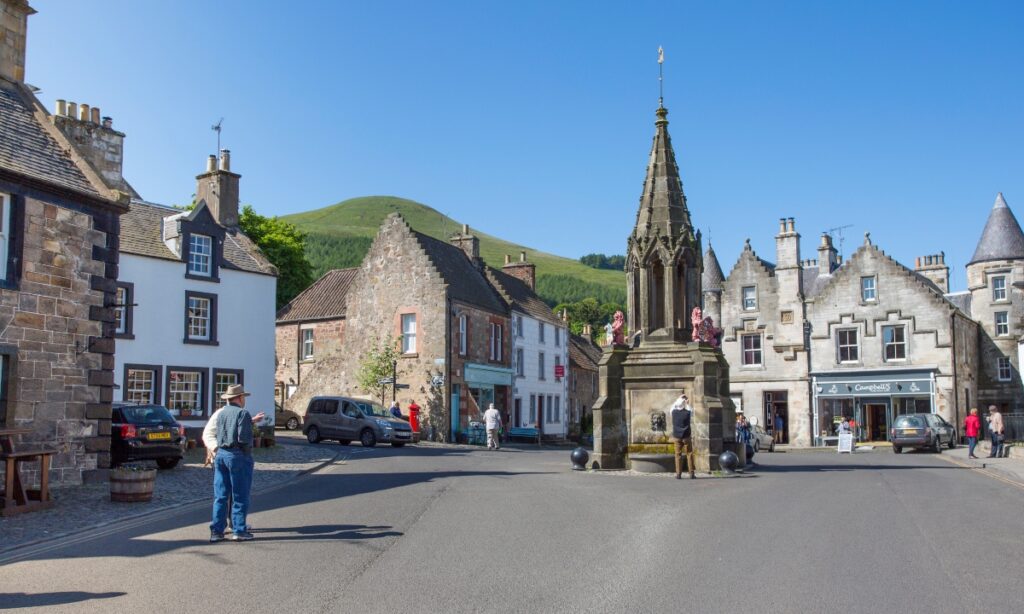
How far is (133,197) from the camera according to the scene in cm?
3183

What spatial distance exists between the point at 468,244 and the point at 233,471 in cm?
3759

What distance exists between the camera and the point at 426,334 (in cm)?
3931

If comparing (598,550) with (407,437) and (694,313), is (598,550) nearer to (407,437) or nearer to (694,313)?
(694,313)

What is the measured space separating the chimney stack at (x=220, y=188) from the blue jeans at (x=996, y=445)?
88.6ft

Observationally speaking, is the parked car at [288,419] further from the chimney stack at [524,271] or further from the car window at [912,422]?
the car window at [912,422]

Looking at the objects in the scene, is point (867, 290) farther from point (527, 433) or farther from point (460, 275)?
point (460, 275)

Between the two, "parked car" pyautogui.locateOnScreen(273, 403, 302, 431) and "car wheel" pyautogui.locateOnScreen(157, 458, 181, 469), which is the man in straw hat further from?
"parked car" pyautogui.locateOnScreen(273, 403, 302, 431)

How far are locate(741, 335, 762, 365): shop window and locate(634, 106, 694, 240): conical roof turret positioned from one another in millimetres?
26190

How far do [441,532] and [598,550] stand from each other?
217 centimetres

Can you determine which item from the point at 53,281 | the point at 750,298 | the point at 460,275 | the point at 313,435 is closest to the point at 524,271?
the point at 460,275

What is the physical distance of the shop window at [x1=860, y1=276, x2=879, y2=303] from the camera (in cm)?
4466

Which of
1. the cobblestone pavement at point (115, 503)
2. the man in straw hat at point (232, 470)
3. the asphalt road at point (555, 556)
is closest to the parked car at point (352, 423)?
the cobblestone pavement at point (115, 503)

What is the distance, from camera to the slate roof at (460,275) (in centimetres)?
4044

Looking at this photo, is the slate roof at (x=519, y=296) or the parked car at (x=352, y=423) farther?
the slate roof at (x=519, y=296)
